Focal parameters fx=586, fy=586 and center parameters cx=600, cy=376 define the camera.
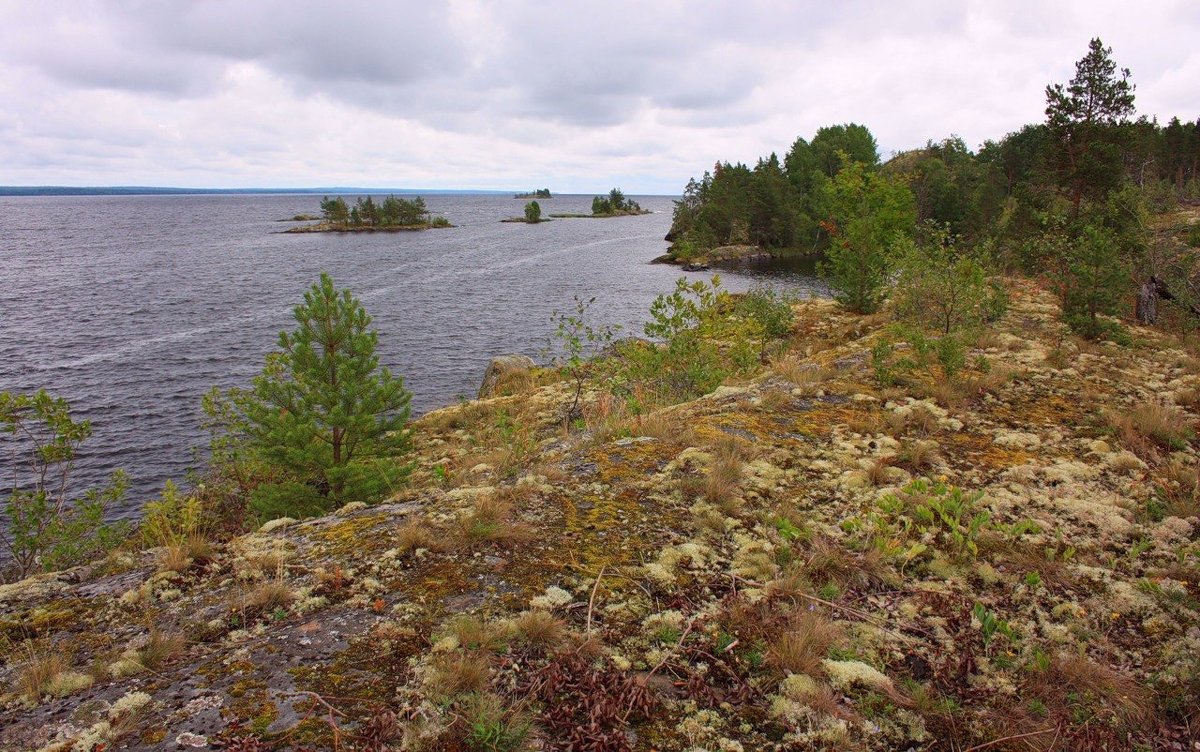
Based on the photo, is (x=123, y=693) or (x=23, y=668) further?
(x=23, y=668)

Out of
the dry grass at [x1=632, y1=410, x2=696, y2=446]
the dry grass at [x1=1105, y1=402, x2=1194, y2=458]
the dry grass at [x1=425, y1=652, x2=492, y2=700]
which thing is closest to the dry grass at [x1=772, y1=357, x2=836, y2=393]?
the dry grass at [x1=632, y1=410, x2=696, y2=446]

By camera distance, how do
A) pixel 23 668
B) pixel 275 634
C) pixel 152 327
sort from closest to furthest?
1. pixel 23 668
2. pixel 275 634
3. pixel 152 327

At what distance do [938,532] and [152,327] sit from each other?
4841 cm

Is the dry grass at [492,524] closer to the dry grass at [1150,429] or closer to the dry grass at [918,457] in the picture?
the dry grass at [918,457]

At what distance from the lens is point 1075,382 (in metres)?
9.17

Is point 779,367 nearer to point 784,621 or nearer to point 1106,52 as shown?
point 784,621

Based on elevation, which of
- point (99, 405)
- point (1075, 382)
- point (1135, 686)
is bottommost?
point (99, 405)

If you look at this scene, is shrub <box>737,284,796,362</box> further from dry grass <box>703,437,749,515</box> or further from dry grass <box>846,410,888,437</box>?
dry grass <box>703,437,749,515</box>

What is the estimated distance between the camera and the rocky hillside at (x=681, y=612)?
10.2 ft

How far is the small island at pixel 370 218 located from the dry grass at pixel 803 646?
137 meters

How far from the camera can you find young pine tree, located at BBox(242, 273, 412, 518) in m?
9.90

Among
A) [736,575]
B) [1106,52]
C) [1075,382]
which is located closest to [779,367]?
[1075,382]

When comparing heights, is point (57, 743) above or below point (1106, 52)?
below

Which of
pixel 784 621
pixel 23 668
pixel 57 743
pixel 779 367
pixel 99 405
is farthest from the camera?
pixel 99 405
